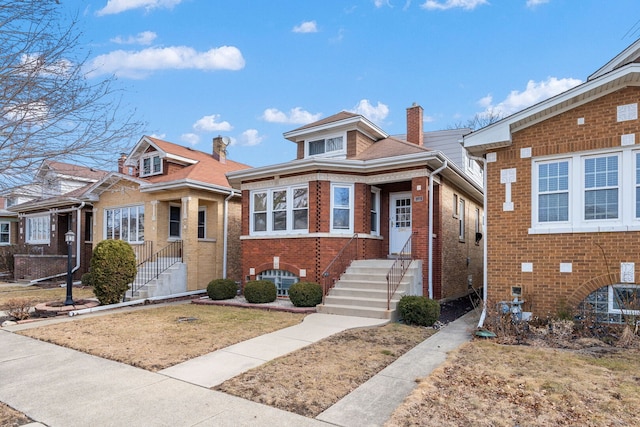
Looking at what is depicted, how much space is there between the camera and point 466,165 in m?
18.6

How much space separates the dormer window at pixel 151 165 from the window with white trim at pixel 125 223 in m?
1.77

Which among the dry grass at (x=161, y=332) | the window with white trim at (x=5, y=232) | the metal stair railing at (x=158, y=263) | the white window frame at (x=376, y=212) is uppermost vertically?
the white window frame at (x=376, y=212)

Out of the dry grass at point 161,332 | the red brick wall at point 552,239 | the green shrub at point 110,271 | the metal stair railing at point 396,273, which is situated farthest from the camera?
the green shrub at point 110,271

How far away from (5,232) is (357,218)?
26546 mm

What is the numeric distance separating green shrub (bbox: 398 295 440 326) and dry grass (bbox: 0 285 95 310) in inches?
446

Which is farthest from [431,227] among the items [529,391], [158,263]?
[158,263]

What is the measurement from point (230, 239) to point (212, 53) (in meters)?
7.14

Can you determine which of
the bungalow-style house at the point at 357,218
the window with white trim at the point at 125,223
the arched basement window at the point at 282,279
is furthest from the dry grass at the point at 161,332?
the window with white trim at the point at 125,223

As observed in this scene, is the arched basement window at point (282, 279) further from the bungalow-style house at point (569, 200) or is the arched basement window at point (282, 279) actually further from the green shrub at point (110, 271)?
the bungalow-style house at point (569, 200)

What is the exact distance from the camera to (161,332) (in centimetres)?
805

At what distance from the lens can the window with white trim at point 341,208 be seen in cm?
1221

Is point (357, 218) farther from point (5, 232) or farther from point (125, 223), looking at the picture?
point (5, 232)

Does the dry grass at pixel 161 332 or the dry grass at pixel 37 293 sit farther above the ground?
the dry grass at pixel 161 332

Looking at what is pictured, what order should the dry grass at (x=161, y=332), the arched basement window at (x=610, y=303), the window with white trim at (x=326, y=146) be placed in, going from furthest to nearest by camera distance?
the window with white trim at (x=326, y=146) → the arched basement window at (x=610, y=303) → the dry grass at (x=161, y=332)
